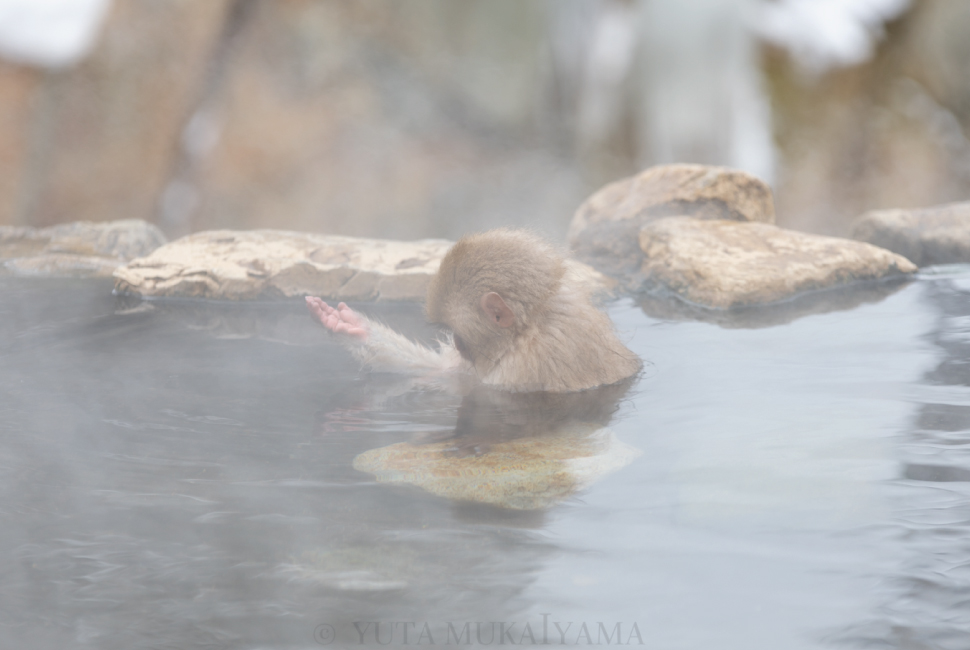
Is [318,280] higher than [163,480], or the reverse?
[318,280]

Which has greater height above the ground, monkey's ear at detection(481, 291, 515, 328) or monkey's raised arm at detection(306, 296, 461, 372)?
monkey's ear at detection(481, 291, 515, 328)

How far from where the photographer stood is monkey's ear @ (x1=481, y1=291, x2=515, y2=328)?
343 centimetres

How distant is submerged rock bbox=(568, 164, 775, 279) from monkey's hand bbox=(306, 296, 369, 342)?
289 centimetres

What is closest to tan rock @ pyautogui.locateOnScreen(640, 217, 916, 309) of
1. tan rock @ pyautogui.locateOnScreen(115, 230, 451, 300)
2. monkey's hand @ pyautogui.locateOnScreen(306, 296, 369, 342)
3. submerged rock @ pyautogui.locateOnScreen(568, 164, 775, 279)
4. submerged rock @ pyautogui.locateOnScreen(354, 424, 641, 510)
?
submerged rock @ pyautogui.locateOnScreen(568, 164, 775, 279)

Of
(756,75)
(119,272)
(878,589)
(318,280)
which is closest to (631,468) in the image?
(878,589)

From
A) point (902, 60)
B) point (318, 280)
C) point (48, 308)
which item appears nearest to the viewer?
point (48, 308)

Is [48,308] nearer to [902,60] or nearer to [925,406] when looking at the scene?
[925,406]

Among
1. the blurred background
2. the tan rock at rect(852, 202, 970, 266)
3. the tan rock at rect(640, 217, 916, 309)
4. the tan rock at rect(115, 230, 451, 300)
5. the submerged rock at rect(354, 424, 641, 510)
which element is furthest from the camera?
the blurred background

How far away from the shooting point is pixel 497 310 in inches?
136

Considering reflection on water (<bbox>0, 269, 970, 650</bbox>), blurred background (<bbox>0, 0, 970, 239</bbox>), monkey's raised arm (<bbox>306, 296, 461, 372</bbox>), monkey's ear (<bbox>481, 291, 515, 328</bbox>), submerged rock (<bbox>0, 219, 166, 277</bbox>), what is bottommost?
reflection on water (<bbox>0, 269, 970, 650</bbox>)

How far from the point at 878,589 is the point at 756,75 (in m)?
10.2

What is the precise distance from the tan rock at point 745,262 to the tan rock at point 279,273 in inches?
66.7

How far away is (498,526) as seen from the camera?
217 cm

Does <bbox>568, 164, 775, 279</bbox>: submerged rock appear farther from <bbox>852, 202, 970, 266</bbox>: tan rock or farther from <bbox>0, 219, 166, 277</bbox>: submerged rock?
<bbox>0, 219, 166, 277</bbox>: submerged rock
